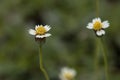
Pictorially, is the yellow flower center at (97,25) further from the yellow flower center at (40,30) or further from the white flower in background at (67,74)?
the white flower in background at (67,74)

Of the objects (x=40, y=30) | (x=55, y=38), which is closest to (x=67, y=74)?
(x=55, y=38)

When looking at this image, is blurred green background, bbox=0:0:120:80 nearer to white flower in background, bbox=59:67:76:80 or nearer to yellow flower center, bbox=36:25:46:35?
white flower in background, bbox=59:67:76:80

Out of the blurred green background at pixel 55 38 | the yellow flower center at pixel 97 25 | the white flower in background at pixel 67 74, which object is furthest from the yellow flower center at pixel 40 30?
the blurred green background at pixel 55 38

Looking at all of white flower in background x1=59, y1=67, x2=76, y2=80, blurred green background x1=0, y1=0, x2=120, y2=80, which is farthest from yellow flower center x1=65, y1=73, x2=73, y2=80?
blurred green background x1=0, y1=0, x2=120, y2=80

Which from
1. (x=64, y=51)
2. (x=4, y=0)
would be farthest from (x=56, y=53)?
(x=4, y=0)

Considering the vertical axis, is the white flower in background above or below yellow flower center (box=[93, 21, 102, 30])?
below

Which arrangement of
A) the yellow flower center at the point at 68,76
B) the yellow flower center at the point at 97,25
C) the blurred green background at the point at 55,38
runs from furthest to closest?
the blurred green background at the point at 55,38 < the yellow flower center at the point at 68,76 < the yellow flower center at the point at 97,25

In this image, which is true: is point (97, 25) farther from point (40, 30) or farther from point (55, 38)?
point (55, 38)
